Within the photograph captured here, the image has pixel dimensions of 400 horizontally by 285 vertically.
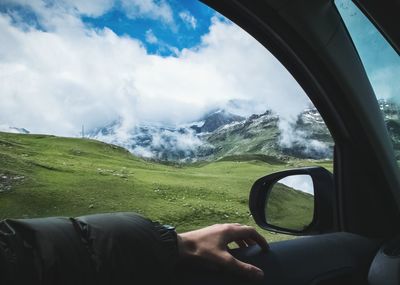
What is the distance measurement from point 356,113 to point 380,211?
462 millimetres

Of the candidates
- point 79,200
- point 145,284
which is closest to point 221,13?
point 145,284

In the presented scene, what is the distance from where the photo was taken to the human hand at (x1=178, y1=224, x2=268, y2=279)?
1404 mm

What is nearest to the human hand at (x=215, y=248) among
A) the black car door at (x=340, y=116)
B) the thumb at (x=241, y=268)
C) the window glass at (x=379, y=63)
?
the thumb at (x=241, y=268)

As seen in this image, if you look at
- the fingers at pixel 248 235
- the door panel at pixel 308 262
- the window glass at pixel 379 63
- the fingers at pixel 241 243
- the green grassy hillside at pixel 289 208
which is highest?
the window glass at pixel 379 63

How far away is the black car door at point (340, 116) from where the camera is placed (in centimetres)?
176

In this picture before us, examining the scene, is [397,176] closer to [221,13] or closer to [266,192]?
[266,192]

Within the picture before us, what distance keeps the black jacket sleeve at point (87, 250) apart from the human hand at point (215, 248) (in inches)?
4.2

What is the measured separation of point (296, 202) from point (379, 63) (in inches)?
31.3


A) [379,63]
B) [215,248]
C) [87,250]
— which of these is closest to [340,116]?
[379,63]

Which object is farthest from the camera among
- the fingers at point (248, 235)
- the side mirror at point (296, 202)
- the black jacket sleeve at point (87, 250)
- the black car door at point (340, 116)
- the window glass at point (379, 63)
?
the side mirror at point (296, 202)

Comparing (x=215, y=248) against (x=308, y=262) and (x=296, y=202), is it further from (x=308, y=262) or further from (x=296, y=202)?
(x=296, y=202)

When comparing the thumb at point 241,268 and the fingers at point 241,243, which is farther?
the fingers at point 241,243

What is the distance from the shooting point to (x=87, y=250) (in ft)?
3.69

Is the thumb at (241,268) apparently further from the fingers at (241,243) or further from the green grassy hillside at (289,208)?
the green grassy hillside at (289,208)
